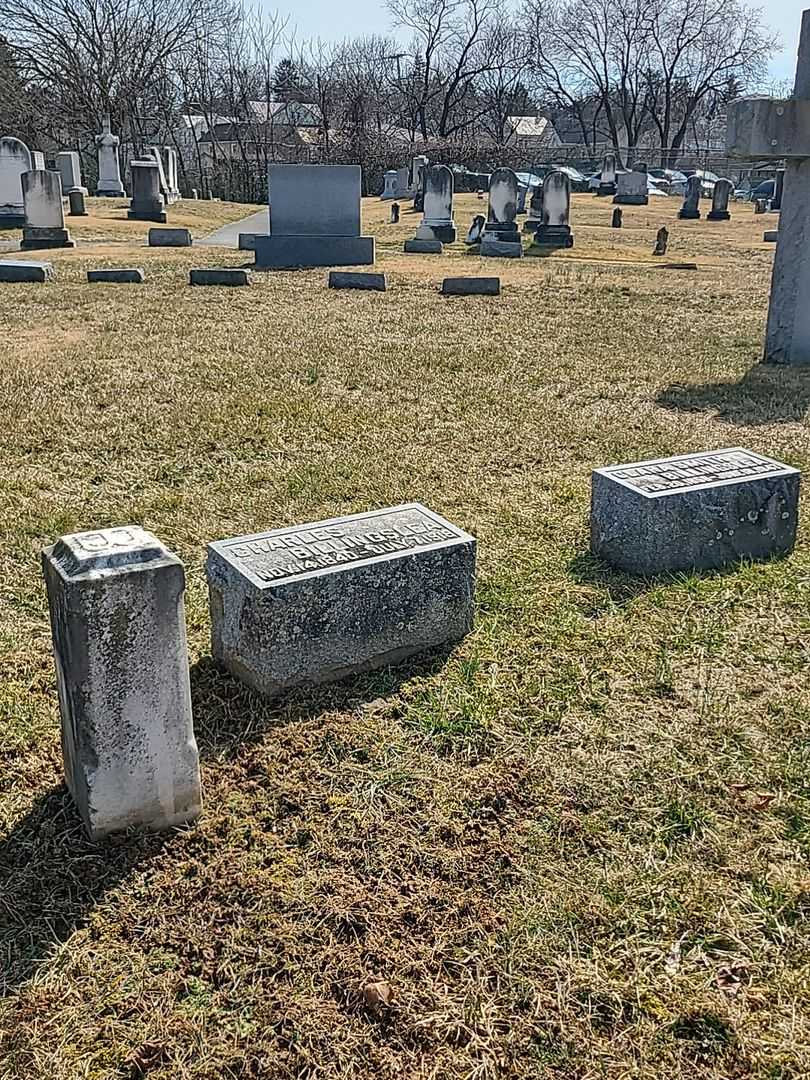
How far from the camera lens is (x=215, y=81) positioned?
149 feet

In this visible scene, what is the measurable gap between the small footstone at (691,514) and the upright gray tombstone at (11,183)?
19473mm

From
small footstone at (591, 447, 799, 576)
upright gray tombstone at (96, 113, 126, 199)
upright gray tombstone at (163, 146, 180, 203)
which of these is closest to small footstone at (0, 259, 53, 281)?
small footstone at (591, 447, 799, 576)

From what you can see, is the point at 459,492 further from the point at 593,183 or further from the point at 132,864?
the point at 593,183

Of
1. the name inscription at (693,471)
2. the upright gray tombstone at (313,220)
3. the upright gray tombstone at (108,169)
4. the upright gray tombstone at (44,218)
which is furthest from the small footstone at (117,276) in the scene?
the upright gray tombstone at (108,169)

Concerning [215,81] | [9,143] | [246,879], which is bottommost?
[246,879]

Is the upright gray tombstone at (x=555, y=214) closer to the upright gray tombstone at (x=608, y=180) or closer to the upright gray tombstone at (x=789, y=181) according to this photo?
the upright gray tombstone at (x=789, y=181)

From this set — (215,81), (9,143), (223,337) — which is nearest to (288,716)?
(223,337)

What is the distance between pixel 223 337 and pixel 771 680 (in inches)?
293

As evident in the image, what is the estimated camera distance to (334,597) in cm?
330

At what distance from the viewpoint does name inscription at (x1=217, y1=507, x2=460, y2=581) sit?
10.9 feet

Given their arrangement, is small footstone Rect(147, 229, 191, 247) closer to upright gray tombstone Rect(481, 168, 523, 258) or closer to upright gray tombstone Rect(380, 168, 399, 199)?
upright gray tombstone Rect(481, 168, 523, 258)

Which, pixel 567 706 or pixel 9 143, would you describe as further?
pixel 9 143

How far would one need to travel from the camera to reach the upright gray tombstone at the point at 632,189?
3484 cm

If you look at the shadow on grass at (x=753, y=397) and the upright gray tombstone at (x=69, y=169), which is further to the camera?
the upright gray tombstone at (x=69, y=169)
